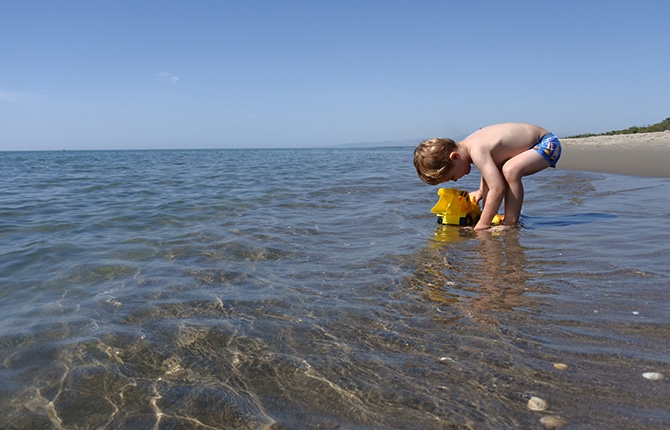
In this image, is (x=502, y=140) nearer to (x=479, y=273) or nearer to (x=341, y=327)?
(x=479, y=273)

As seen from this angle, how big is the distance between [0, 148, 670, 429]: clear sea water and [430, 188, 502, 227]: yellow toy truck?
5.7 inches

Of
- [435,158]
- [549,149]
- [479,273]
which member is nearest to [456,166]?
[435,158]

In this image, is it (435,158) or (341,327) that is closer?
(341,327)

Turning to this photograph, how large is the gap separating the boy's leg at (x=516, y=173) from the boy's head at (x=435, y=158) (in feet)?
1.93

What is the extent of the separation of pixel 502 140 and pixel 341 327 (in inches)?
118

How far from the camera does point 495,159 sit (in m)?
4.55

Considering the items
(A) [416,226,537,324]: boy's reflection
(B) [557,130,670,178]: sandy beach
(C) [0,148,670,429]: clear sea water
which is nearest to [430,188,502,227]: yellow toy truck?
(C) [0,148,670,429]: clear sea water

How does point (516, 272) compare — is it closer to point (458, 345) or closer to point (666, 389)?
point (458, 345)

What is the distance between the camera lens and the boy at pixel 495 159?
14.2 ft

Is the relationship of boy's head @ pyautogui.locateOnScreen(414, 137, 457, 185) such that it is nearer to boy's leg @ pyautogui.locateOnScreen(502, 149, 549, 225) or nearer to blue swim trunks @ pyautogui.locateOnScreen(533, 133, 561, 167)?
boy's leg @ pyautogui.locateOnScreen(502, 149, 549, 225)

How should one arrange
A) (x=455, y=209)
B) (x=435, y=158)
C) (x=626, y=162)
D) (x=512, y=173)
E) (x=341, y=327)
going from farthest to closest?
(x=626, y=162) < (x=455, y=209) < (x=512, y=173) < (x=435, y=158) < (x=341, y=327)

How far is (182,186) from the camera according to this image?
1032cm

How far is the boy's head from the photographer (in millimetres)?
4312

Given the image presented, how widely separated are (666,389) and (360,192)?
7031 millimetres
